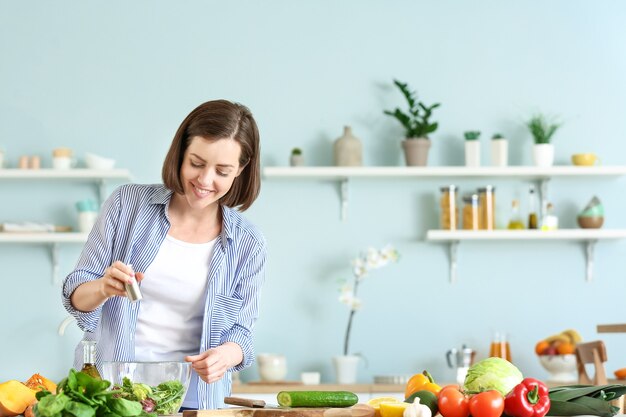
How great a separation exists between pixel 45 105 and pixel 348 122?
1459 millimetres

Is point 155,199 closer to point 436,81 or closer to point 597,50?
point 436,81

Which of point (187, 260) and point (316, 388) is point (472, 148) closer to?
point (316, 388)

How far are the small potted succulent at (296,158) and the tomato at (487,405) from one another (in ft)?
9.66

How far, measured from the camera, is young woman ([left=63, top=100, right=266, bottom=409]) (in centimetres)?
211

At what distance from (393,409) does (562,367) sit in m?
2.78

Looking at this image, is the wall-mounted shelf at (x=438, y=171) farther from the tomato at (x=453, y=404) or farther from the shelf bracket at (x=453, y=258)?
the tomato at (x=453, y=404)

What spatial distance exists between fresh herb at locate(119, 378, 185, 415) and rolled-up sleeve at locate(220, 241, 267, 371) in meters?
0.40

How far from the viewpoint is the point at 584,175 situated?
180 inches

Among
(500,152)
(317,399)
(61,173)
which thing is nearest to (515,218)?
(500,152)

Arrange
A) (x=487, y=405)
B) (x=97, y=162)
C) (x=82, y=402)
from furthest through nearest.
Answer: (x=97, y=162), (x=487, y=405), (x=82, y=402)

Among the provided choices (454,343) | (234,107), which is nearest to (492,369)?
(234,107)

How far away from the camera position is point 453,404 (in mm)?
1604

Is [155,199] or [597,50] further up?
[597,50]

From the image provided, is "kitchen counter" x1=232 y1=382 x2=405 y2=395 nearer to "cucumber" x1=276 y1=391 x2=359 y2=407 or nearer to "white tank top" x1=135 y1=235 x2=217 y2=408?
"white tank top" x1=135 y1=235 x2=217 y2=408
